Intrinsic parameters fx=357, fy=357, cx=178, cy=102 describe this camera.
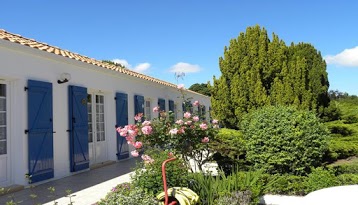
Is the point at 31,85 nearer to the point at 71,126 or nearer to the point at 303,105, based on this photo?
the point at 71,126

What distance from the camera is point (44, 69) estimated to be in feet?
27.0

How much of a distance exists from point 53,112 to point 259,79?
18.4 ft

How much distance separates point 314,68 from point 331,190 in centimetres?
787

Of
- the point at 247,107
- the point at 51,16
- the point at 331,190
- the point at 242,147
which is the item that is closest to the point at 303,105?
the point at 247,107

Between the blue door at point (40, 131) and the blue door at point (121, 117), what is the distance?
3485 millimetres

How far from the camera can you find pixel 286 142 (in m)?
6.73

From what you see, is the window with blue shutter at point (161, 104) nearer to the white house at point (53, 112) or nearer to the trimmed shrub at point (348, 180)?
the white house at point (53, 112)

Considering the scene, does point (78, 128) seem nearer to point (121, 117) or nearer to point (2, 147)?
point (2, 147)

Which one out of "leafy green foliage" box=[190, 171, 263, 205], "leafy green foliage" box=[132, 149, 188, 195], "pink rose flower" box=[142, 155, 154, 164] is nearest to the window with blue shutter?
"leafy green foliage" box=[190, 171, 263, 205]

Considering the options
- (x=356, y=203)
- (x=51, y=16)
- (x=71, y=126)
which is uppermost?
(x=51, y=16)

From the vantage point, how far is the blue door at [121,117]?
1158cm

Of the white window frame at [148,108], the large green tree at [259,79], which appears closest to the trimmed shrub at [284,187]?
the large green tree at [259,79]

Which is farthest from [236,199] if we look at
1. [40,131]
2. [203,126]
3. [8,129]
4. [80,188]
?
[8,129]

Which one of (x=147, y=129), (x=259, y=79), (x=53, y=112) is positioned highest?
(x=259, y=79)
